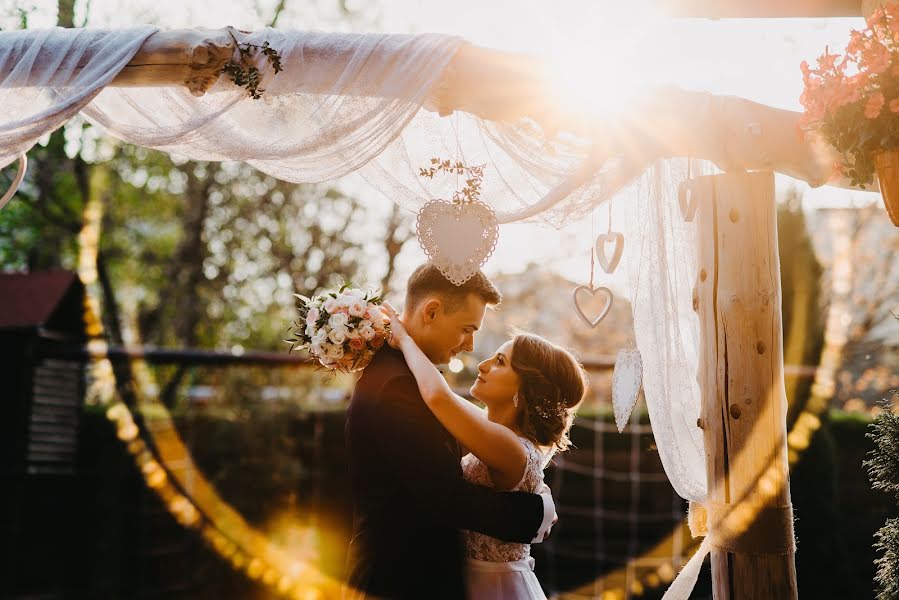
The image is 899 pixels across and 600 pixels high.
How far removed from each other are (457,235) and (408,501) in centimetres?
87

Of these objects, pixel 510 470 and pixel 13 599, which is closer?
pixel 510 470

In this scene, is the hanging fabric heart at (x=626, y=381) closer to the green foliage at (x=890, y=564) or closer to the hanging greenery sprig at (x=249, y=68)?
the green foliage at (x=890, y=564)

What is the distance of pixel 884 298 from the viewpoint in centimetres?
1333

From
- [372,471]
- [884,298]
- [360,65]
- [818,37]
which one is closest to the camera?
[372,471]

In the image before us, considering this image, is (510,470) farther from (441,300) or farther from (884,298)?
(884,298)

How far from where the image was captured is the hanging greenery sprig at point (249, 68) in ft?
8.98

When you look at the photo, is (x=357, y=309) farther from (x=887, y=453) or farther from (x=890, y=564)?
(x=890, y=564)

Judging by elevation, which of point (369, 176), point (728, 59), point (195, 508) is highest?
point (728, 59)

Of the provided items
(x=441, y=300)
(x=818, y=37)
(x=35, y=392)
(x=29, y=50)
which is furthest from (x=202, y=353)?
(x=818, y=37)

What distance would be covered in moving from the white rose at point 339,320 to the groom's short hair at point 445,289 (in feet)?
0.75

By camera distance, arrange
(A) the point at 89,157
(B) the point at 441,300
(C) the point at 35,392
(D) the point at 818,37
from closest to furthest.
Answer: (B) the point at 441,300 < (D) the point at 818,37 < (C) the point at 35,392 < (A) the point at 89,157

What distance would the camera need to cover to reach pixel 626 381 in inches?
119

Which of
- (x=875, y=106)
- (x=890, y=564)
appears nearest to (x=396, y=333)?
(x=875, y=106)

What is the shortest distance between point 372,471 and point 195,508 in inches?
170
